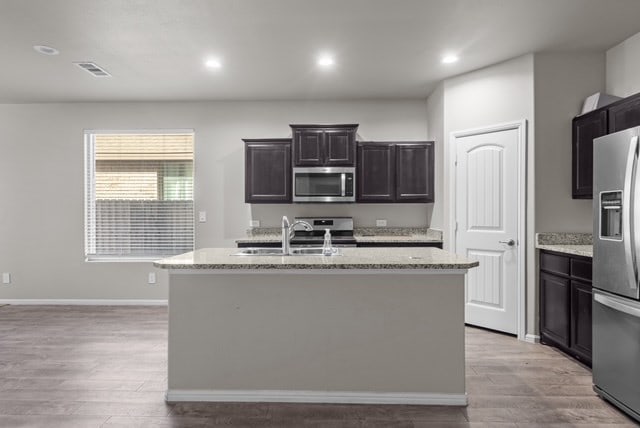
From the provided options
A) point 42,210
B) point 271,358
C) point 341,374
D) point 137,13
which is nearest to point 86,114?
point 42,210

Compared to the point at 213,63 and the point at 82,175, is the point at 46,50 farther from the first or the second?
the point at 82,175

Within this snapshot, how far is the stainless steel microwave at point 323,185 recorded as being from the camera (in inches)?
184

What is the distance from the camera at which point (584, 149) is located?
3387 millimetres

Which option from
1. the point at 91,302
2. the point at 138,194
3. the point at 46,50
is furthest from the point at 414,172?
the point at 91,302

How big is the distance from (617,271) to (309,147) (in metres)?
3.19

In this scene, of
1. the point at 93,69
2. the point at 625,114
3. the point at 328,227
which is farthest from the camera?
the point at 328,227

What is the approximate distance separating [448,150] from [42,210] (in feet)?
16.8

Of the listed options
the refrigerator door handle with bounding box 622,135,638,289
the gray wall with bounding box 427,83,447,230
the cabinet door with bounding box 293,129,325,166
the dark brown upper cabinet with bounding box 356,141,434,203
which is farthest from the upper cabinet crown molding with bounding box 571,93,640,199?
the cabinet door with bounding box 293,129,325,166

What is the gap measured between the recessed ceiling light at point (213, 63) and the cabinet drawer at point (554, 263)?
344 cm

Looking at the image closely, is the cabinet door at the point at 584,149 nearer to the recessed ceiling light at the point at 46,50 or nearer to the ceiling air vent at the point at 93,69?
the ceiling air vent at the point at 93,69

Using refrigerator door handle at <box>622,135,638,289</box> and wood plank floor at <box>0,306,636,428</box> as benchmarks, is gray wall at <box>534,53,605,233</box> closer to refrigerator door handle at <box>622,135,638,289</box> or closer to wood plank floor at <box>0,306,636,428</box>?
wood plank floor at <box>0,306,636,428</box>

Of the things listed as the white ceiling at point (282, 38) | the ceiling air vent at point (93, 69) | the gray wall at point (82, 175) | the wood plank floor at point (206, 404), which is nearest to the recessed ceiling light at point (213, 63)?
the white ceiling at point (282, 38)

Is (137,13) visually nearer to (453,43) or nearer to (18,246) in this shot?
(453,43)

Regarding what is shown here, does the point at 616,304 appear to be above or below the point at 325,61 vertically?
below
